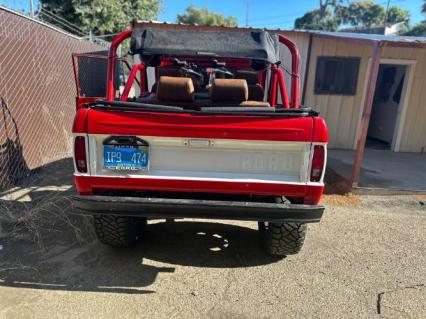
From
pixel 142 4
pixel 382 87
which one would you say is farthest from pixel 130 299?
pixel 142 4

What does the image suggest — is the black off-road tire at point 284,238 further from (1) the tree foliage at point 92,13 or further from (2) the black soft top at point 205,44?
(1) the tree foliage at point 92,13

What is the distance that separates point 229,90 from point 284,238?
1488mm

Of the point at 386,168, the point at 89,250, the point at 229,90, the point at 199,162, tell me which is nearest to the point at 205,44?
the point at 229,90

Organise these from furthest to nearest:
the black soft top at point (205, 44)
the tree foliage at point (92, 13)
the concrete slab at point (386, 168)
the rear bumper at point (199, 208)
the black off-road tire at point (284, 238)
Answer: the tree foliage at point (92, 13), the concrete slab at point (386, 168), the black soft top at point (205, 44), the black off-road tire at point (284, 238), the rear bumper at point (199, 208)

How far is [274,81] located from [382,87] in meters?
7.22

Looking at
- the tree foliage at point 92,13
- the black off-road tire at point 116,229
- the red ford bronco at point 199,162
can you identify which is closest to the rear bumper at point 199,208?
the red ford bronco at point 199,162

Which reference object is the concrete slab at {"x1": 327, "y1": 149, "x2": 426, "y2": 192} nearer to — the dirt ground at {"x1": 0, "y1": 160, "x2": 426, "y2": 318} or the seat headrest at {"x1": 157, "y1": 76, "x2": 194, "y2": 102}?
the dirt ground at {"x1": 0, "y1": 160, "x2": 426, "y2": 318}

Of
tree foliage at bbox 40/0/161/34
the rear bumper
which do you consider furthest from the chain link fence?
tree foliage at bbox 40/0/161/34

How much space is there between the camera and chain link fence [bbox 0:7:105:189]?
5.18 metres

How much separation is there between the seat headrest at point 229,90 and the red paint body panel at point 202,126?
2.10ft

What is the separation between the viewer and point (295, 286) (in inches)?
126

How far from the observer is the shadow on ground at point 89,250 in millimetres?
3158

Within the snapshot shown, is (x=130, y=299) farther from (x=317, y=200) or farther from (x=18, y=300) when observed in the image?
(x=317, y=200)

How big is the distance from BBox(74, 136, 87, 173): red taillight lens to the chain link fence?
277 cm
